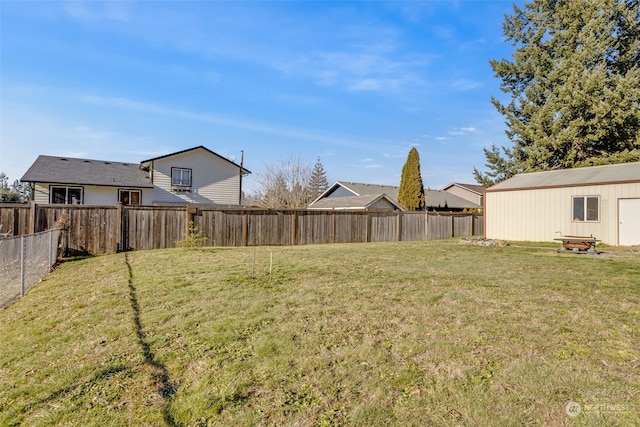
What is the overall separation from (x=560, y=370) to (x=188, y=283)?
A: 19.0 feet

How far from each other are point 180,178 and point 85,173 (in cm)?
551

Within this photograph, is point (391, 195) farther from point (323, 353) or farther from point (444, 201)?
point (323, 353)

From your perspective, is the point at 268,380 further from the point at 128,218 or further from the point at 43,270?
the point at 128,218

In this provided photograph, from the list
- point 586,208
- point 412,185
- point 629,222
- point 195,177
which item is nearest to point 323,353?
point 629,222

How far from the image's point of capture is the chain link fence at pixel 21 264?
5.79 metres

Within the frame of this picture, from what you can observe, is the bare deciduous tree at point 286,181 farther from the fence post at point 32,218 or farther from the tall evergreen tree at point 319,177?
the fence post at point 32,218

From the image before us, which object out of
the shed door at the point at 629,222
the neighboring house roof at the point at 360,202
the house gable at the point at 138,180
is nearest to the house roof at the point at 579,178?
the shed door at the point at 629,222

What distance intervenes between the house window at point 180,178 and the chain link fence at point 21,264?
15063mm

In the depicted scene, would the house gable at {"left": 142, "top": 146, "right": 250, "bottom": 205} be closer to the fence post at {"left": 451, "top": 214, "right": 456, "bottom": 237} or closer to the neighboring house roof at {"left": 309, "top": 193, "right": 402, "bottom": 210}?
the neighboring house roof at {"left": 309, "top": 193, "right": 402, "bottom": 210}

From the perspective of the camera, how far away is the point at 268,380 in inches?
114

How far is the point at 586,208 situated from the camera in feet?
45.7

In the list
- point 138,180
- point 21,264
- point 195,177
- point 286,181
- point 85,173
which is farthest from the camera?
point 286,181

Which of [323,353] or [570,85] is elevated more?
[570,85]

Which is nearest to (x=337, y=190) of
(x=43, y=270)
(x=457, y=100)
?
(x=457, y=100)
